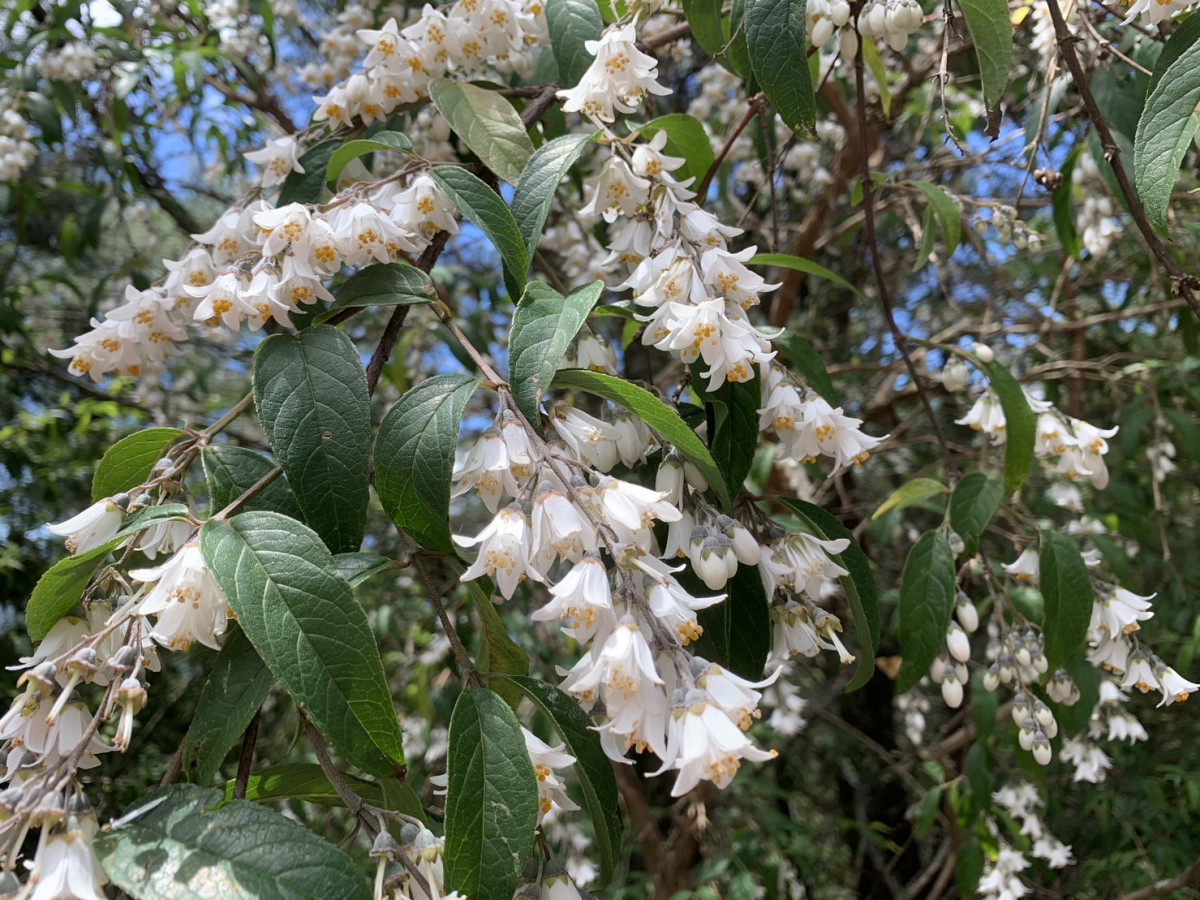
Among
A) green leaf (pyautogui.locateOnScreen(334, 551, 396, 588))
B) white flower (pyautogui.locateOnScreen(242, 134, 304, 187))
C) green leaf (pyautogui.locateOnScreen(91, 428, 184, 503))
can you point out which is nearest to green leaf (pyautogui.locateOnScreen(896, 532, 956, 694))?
green leaf (pyautogui.locateOnScreen(334, 551, 396, 588))

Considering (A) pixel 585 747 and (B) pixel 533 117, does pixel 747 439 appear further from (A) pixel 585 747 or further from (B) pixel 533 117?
(B) pixel 533 117

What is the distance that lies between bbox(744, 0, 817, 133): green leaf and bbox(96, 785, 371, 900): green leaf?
991 millimetres

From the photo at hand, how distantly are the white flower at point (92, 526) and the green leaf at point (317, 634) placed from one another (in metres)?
0.21

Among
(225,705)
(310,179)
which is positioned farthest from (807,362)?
(225,705)

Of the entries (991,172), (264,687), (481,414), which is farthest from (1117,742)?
(264,687)

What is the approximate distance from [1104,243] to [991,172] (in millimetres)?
1265

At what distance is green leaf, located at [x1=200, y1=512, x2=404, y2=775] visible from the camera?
2.62ft

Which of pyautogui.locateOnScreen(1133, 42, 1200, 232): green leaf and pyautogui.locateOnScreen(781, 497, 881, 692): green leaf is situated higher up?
pyautogui.locateOnScreen(1133, 42, 1200, 232): green leaf

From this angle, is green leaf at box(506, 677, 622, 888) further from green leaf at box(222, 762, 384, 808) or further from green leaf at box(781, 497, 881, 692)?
green leaf at box(781, 497, 881, 692)

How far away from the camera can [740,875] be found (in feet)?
9.47

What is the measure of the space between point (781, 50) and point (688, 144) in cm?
30

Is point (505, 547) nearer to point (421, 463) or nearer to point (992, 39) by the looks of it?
point (421, 463)

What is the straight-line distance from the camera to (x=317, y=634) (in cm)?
81

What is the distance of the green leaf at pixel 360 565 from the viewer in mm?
1008
